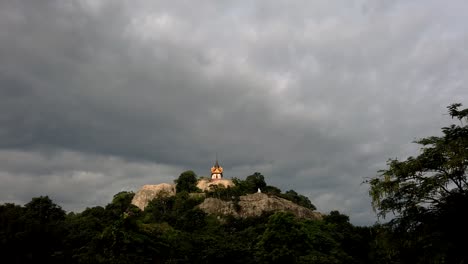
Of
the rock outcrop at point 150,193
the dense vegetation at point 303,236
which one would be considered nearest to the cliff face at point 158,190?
the rock outcrop at point 150,193

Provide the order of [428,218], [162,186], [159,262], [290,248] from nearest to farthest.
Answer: [428,218]
[159,262]
[290,248]
[162,186]

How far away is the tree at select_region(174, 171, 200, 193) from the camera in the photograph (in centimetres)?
13950

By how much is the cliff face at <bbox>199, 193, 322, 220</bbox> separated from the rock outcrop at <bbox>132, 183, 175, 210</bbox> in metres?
24.9

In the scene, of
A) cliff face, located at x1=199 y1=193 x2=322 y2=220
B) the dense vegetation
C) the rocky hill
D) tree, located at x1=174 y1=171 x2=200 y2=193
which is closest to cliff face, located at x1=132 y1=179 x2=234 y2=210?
tree, located at x1=174 y1=171 x2=200 y2=193

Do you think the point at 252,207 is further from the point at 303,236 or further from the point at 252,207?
the point at 303,236

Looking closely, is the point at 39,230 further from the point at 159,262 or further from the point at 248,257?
the point at 248,257

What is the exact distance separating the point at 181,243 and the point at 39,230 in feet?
49.5

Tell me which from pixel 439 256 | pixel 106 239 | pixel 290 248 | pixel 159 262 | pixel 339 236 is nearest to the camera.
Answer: pixel 439 256

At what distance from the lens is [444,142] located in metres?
20.8

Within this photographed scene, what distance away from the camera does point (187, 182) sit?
14225cm

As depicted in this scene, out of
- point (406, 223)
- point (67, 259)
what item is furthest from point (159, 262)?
point (406, 223)

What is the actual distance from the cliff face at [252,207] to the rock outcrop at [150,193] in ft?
81.7

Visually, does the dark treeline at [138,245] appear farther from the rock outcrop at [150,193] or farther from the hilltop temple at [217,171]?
the hilltop temple at [217,171]

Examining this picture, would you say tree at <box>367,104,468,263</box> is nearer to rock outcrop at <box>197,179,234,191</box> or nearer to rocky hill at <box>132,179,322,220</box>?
rocky hill at <box>132,179,322,220</box>
